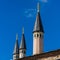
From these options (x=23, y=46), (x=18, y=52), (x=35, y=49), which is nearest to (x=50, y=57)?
(x=35, y=49)

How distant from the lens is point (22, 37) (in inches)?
1971

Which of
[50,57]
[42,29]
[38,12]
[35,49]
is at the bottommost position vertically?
[50,57]

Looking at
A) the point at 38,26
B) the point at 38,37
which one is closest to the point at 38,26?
the point at 38,26

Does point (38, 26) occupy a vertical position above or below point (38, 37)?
above

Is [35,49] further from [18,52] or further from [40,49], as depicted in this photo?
[18,52]

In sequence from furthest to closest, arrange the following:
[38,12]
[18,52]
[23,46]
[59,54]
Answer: [18,52], [23,46], [38,12], [59,54]

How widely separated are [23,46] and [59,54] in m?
32.6

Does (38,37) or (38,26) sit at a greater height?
(38,26)

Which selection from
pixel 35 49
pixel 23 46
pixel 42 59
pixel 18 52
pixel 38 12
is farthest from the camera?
pixel 18 52

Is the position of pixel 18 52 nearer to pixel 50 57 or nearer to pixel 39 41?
pixel 39 41

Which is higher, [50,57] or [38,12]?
[38,12]

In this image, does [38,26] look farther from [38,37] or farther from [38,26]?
[38,37]

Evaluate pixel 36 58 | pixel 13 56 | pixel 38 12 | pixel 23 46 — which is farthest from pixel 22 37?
pixel 36 58

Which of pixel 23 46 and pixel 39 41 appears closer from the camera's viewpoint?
pixel 39 41
